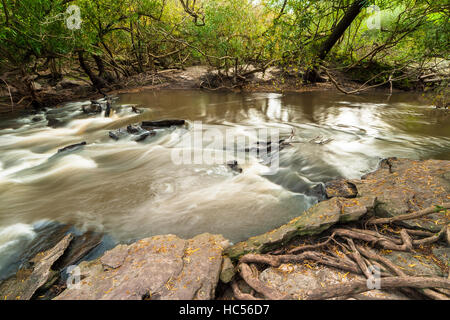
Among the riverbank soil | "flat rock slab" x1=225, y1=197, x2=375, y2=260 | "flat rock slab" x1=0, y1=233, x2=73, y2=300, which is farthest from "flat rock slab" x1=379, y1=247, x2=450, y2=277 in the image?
the riverbank soil

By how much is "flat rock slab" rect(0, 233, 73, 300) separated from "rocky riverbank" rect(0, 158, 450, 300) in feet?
0.04

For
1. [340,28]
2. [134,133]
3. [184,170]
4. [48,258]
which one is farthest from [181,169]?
[340,28]

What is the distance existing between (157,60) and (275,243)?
2016 centimetres

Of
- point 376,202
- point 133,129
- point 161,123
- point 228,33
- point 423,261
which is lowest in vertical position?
point 423,261

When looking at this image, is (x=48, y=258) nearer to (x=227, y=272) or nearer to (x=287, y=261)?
(x=227, y=272)

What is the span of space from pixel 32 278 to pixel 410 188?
529 cm

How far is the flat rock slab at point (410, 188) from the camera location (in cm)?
277

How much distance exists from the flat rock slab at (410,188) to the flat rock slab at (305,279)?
126 centimetres

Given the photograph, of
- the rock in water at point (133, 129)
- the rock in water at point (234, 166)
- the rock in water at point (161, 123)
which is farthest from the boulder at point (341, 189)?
the rock in water at point (133, 129)

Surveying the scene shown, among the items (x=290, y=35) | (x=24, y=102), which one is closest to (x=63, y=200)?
(x=290, y=35)

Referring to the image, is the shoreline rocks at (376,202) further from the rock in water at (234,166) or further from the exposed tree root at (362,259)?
the rock in water at (234,166)

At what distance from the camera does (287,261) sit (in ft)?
7.87

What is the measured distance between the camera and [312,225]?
8.80ft

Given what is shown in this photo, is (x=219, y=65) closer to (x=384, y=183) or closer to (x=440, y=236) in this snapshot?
(x=384, y=183)
